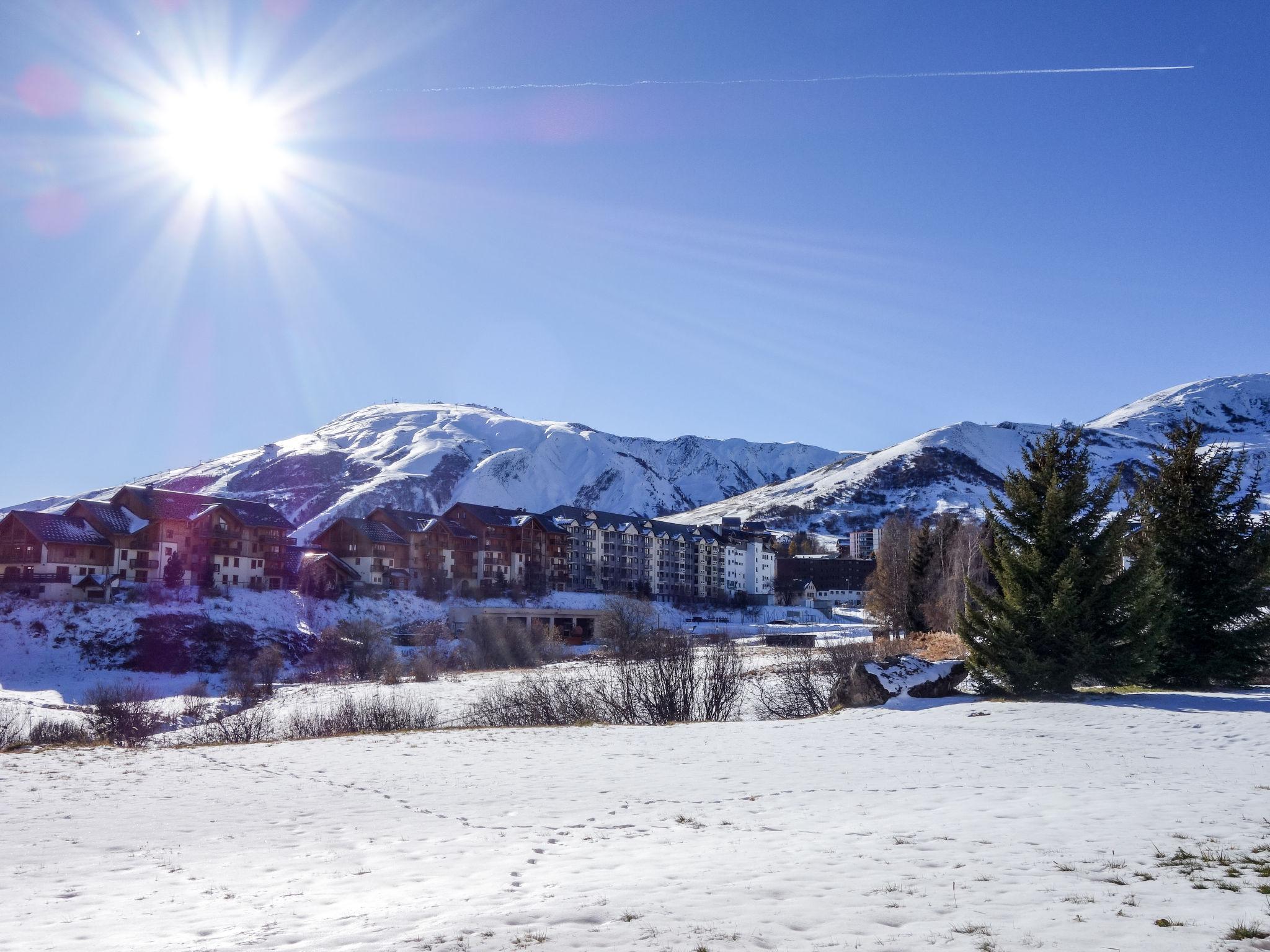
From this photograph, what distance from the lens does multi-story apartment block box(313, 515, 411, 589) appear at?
3974 inches

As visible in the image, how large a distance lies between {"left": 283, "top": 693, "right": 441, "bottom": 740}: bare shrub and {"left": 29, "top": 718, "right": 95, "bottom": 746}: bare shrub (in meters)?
7.00

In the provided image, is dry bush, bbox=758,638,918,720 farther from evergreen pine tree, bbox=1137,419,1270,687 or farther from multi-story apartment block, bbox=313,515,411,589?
multi-story apartment block, bbox=313,515,411,589

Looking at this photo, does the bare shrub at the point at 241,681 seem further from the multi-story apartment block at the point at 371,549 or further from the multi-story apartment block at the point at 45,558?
the multi-story apartment block at the point at 371,549

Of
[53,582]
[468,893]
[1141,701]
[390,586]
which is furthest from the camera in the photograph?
[390,586]

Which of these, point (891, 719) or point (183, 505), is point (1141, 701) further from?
point (183, 505)

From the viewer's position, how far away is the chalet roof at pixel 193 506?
83562mm

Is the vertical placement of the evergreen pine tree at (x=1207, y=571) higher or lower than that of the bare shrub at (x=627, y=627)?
higher

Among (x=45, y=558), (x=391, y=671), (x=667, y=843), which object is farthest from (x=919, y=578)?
(x=45, y=558)

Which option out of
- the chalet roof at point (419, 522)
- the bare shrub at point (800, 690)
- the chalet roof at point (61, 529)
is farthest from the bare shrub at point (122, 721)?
the chalet roof at point (419, 522)

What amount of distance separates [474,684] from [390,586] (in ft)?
163

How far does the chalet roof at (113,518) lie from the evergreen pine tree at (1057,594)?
256ft

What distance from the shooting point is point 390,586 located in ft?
323

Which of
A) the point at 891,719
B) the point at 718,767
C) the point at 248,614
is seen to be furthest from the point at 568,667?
the point at 718,767

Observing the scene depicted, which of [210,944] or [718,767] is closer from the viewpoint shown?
[210,944]
